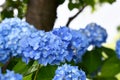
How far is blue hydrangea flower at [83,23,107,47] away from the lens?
5.83 ft

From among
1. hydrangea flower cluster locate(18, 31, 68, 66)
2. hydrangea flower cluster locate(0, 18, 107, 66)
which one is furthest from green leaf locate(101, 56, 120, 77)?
hydrangea flower cluster locate(18, 31, 68, 66)

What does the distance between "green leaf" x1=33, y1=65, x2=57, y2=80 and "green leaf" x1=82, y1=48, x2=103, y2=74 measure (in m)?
0.39

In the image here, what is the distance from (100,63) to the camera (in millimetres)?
1774

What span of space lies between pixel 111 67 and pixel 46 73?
553mm

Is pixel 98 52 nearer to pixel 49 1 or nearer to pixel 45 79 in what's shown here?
pixel 49 1

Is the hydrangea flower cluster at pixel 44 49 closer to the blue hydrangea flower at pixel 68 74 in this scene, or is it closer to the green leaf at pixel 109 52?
the blue hydrangea flower at pixel 68 74

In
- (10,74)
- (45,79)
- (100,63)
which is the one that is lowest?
(100,63)

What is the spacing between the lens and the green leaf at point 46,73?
1243mm

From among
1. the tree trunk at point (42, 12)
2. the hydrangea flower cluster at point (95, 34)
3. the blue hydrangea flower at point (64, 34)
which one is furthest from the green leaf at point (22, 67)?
the hydrangea flower cluster at point (95, 34)

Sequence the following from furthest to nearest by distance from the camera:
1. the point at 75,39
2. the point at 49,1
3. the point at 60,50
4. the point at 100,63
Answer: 1. the point at 100,63
2. the point at 49,1
3. the point at 75,39
4. the point at 60,50

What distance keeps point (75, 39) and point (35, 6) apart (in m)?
0.32

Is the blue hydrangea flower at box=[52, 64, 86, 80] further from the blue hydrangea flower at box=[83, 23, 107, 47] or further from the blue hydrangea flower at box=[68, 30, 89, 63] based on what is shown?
the blue hydrangea flower at box=[83, 23, 107, 47]

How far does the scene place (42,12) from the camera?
1.59 meters

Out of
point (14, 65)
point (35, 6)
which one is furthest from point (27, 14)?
point (14, 65)
